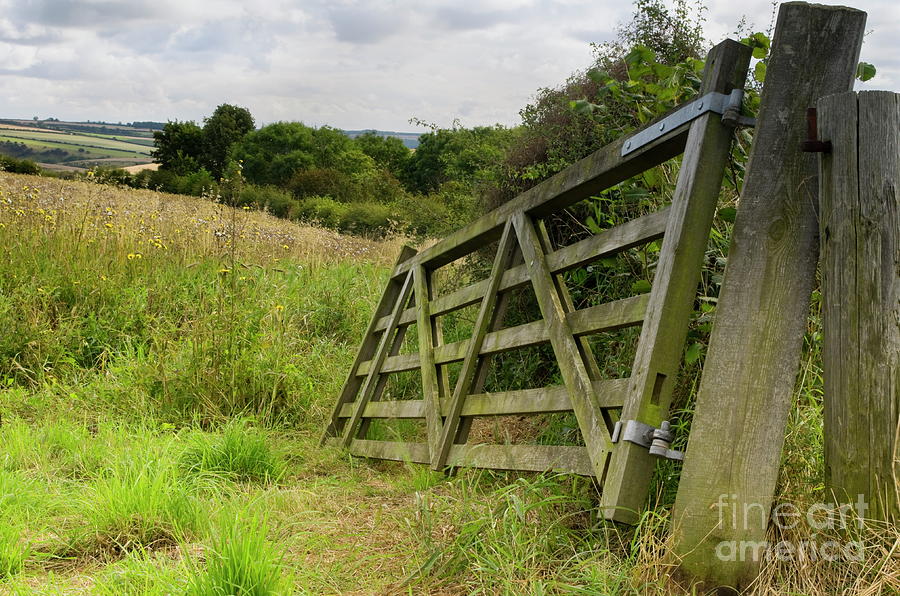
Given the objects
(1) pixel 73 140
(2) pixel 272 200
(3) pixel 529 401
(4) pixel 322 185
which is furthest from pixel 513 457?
(1) pixel 73 140

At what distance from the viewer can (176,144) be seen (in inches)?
2295

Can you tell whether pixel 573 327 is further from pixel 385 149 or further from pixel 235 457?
pixel 385 149

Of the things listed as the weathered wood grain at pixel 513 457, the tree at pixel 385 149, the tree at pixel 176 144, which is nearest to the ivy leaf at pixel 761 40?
the weathered wood grain at pixel 513 457

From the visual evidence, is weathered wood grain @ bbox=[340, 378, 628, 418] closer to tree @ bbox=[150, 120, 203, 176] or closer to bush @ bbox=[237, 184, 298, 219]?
bush @ bbox=[237, 184, 298, 219]

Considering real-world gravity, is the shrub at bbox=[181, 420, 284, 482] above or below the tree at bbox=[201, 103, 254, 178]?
below

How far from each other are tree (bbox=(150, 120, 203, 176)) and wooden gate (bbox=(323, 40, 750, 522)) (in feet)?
186

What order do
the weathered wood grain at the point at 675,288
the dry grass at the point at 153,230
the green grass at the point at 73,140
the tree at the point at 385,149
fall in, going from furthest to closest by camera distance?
1. the green grass at the point at 73,140
2. the tree at the point at 385,149
3. the dry grass at the point at 153,230
4. the weathered wood grain at the point at 675,288

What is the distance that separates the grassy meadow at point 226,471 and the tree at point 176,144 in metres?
51.9

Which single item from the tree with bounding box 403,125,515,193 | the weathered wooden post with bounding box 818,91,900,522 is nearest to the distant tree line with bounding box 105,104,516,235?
the tree with bounding box 403,125,515,193

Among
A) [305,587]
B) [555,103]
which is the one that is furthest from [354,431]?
[555,103]

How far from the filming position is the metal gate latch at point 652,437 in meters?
2.35

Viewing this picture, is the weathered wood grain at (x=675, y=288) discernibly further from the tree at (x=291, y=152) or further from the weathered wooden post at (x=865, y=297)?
the tree at (x=291, y=152)

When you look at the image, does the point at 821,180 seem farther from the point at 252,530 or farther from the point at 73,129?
the point at 73,129

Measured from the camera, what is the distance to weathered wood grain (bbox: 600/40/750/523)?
240cm
